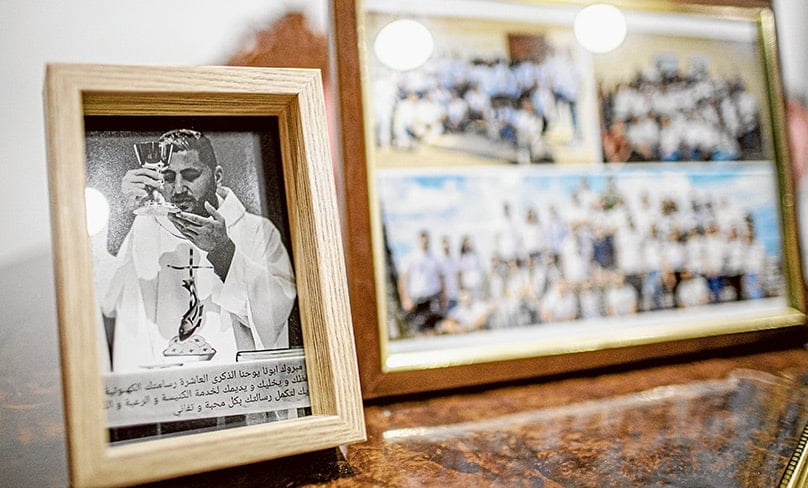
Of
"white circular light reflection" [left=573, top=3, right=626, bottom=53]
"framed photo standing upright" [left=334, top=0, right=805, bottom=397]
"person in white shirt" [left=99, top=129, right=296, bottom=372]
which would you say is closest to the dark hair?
"person in white shirt" [left=99, top=129, right=296, bottom=372]

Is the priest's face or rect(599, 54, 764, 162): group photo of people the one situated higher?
rect(599, 54, 764, 162): group photo of people

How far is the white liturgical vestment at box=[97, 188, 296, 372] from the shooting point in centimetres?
50

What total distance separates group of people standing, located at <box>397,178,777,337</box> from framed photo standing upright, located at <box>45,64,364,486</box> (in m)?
0.19

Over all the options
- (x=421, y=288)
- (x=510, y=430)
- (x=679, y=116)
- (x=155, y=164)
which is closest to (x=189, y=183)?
(x=155, y=164)

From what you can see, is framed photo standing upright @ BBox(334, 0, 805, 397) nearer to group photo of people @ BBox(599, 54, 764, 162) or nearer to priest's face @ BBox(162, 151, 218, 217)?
group photo of people @ BBox(599, 54, 764, 162)

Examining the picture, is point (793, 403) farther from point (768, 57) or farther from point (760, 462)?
point (768, 57)

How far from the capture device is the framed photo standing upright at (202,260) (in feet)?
1.51

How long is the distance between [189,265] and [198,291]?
0.02 meters

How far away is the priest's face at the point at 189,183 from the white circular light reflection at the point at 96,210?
48 mm

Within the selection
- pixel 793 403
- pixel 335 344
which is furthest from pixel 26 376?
pixel 793 403

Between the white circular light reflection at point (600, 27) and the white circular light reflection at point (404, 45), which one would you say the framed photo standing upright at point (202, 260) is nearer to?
the white circular light reflection at point (404, 45)

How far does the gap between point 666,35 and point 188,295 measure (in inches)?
28.3

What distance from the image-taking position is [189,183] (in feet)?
1.78

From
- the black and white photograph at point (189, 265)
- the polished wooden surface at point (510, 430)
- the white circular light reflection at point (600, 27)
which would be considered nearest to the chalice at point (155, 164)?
the black and white photograph at point (189, 265)
